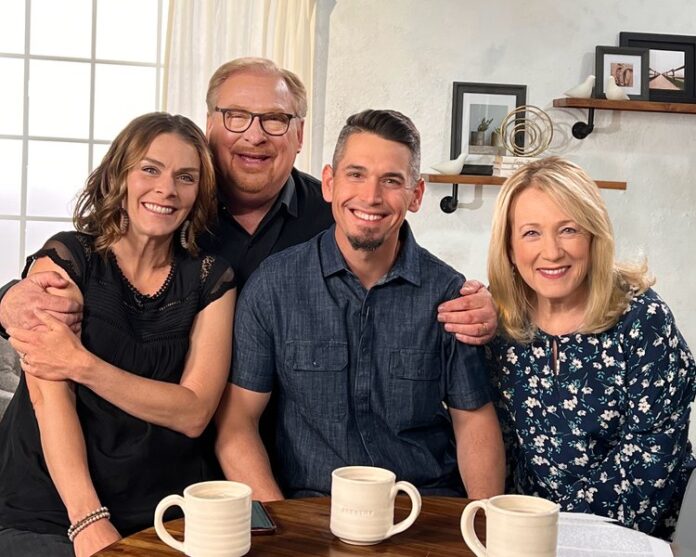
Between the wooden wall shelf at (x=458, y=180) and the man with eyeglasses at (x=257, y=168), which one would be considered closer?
the man with eyeglasses at (x=257, y=168)

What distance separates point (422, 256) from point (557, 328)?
0.34 meters

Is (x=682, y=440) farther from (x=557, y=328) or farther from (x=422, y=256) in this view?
(x=422, y=256)

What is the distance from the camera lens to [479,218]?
167 inches

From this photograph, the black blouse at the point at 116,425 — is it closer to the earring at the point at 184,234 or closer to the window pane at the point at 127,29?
the earring at the point at 184,234

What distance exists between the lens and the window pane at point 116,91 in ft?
13.6

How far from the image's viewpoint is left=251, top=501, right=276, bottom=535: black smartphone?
1.42 metres

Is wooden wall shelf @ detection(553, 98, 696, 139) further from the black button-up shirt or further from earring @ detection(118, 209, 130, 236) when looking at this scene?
earring @ detection(118, 209, 130, 236)

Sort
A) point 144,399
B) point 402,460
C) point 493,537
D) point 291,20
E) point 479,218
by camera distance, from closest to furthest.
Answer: point 493,537, point 144,399, point 402,460, point 291,20, point 479,218

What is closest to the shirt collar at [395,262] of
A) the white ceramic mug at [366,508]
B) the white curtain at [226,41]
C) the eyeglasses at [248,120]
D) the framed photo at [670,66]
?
the eyeglasses at [248,120]

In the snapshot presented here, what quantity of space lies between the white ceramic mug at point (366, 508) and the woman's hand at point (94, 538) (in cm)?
57

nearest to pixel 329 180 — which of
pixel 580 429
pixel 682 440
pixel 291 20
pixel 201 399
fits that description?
pixel 201 399

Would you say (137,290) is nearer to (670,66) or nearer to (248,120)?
(248,120)

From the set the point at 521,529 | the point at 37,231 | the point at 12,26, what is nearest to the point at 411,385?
the point at 521,529

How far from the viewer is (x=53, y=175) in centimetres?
414
